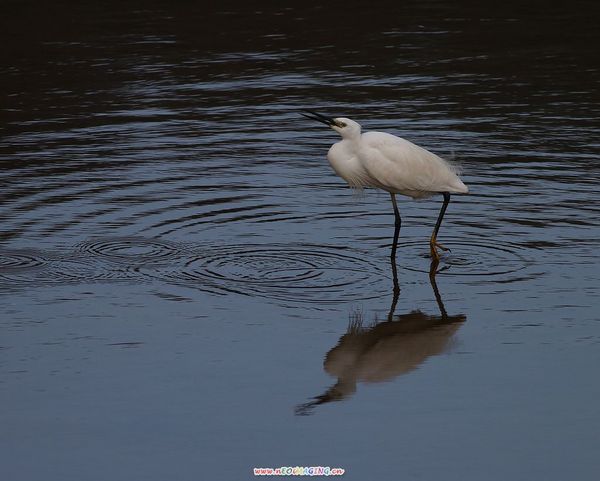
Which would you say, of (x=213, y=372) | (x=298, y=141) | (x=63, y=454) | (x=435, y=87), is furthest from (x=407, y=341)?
(x=435, y=87)

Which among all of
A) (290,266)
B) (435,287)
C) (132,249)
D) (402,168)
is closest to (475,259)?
(435,287)

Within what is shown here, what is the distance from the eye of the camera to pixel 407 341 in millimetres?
8836

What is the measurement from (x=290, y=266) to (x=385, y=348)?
5.90 feet

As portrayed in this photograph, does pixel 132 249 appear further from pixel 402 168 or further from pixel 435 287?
pixel 435 287

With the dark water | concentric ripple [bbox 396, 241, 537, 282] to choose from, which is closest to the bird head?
the dark water

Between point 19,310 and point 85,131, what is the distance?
20.5ft

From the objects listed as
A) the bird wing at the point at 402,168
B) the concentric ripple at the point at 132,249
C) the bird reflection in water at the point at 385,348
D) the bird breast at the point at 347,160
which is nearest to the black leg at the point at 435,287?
the bird reflection in water at the point at 385,348

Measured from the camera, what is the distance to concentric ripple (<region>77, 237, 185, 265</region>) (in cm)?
1062

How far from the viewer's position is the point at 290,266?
10336 millimetres

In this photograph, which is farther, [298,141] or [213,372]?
[298,141]

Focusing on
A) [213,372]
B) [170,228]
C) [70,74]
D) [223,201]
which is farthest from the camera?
[70,74]

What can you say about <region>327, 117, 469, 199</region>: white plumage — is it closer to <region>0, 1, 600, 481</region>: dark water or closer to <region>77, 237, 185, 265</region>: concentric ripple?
<region>0, 1, 600, 481</region>: dark water

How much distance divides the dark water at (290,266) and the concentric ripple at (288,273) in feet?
0.09

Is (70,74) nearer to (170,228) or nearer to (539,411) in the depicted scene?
(170,228)
